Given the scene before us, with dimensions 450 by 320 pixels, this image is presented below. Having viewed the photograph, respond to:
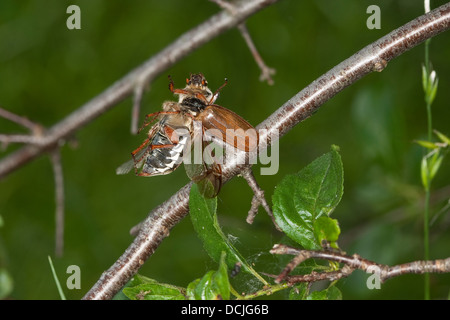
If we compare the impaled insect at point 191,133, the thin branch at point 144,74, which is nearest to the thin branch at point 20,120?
the thin branch at point 144,74

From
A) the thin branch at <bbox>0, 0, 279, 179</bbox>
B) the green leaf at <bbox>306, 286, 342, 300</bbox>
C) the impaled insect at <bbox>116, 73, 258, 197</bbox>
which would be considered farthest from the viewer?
the thin branch at <bbox>0, 0, 279, 179</bbox>

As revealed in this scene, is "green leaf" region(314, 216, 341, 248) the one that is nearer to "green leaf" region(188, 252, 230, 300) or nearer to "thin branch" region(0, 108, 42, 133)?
"green leaf" region(188, 252, 230, 300)

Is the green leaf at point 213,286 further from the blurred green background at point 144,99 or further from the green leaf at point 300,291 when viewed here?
the blurred green background at point 144,99

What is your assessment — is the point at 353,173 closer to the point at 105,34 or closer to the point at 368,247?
the point at 368,247

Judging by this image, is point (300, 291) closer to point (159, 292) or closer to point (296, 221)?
point (296, 221)

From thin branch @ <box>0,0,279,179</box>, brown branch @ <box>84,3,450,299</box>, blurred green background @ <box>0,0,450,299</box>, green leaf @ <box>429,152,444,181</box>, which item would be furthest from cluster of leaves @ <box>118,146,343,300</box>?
blurred green background @ <box>0,0,450,299</box>

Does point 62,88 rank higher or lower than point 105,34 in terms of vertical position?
lower
